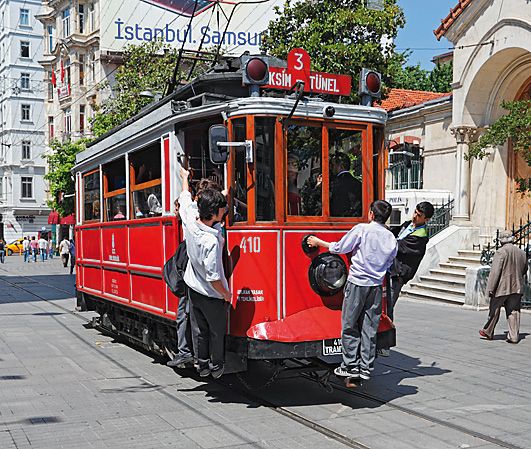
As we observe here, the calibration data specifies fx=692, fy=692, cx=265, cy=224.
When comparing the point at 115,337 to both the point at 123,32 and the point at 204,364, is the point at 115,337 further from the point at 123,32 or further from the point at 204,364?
the point at 123,32

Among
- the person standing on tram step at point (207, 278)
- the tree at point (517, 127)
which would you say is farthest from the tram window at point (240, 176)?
the tree at point (517, 127)

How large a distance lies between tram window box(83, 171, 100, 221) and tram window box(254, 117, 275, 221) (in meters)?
4.98

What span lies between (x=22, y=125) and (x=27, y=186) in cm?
539

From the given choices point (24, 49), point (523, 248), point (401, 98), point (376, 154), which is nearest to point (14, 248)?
point (24, 49)

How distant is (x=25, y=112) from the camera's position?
61.4 meters

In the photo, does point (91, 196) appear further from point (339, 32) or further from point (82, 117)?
point (82, 117)

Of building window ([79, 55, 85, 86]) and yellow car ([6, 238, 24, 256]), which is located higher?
building window ([79, 55, 85, 86])

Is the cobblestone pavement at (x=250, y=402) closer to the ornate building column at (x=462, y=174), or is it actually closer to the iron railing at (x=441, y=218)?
the ornate building column at (x=462, y=174)

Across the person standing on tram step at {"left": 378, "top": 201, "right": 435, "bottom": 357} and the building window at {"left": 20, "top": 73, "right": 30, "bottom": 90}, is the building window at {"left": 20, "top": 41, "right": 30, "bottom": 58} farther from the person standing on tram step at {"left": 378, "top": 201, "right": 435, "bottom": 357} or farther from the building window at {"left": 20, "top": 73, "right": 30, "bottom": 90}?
the person standing on tram step at {"left": 378, "top": 201, "right": 435, "bottom": 357}

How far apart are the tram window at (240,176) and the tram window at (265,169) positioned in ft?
0.43

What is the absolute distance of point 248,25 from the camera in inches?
1554

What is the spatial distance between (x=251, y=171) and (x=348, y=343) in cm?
192

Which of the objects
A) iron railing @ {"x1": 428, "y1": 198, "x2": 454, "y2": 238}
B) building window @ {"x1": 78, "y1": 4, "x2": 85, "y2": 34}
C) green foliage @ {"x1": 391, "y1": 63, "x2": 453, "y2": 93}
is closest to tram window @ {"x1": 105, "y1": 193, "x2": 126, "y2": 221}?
iron railing @ {"x1": 428, "y1": 198, "x2": 454, "y2": 238}

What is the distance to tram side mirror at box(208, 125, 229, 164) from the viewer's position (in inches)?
260
